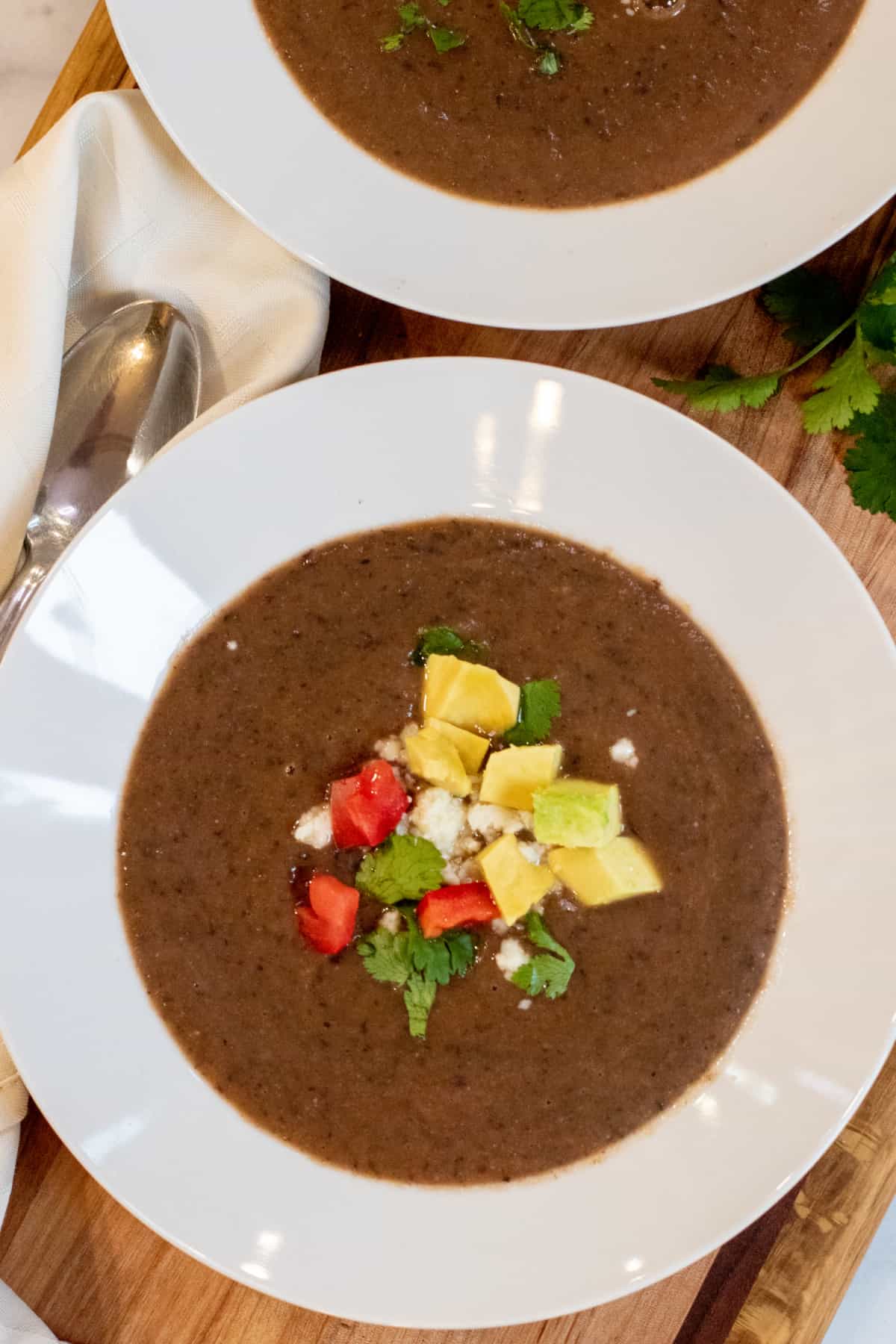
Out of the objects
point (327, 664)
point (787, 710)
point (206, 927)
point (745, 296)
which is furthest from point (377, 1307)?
point (745, 296)

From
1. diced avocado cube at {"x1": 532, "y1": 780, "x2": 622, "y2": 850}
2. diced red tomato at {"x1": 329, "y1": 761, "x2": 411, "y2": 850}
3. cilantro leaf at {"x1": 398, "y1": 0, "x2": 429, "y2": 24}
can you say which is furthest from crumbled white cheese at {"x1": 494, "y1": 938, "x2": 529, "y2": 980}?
cilantro leaf at {"x1": 398, "y1": 0, "x2": 429, "y2": 24}

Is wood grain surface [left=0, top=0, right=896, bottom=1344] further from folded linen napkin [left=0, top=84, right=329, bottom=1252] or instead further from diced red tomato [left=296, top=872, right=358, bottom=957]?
diced red tomato [left=296, top=872, right=358, bottom=957]

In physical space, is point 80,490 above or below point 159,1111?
above

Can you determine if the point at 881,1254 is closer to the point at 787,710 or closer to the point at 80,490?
the point at 787,710

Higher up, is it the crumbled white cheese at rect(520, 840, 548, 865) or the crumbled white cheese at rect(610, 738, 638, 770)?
the crumbled white cheese at rect(610, 738, 638, 770)

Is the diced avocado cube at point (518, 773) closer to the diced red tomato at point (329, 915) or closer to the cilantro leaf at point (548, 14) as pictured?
the diced red tomato at point (329, 915)

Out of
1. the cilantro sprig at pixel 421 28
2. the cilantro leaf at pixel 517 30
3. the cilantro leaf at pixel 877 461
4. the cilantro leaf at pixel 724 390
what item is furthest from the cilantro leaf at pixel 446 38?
the cilantro leaf at pixel 877 461
